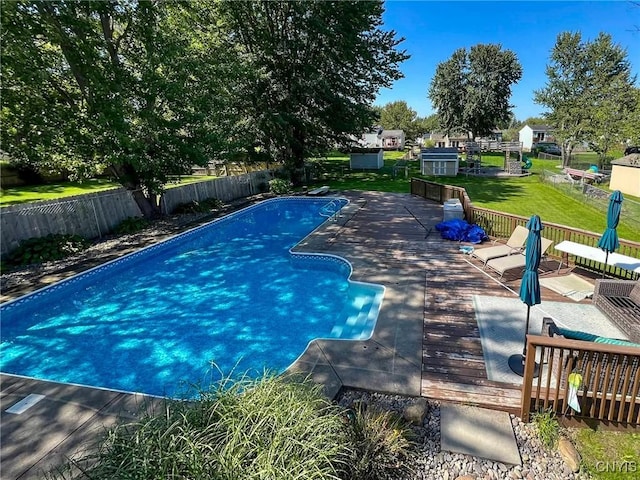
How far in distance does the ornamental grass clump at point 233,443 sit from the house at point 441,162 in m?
28.3

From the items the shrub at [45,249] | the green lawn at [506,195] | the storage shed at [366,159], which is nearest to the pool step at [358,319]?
the shrub at [45,249]

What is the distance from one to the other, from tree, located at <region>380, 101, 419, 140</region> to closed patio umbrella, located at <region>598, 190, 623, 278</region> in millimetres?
70530

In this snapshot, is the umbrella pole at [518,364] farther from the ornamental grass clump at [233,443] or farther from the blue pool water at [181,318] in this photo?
the ornamental grass clump at [233,443]

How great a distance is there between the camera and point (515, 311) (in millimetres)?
6473

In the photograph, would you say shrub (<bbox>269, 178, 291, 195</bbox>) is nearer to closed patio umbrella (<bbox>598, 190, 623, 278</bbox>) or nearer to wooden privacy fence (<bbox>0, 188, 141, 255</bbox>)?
wooden privacy fence (<bbox>0, 188, 141, 255</bbox>)

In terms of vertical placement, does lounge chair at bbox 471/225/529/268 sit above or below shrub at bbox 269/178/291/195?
below

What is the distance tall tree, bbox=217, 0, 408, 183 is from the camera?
19.7 metres

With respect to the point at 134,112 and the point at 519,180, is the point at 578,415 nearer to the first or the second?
the point at 134,112

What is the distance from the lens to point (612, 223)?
638 cm

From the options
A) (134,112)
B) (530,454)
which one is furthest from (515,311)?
(134,112)

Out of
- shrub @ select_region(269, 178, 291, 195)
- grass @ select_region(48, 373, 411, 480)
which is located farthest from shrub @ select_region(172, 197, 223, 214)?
grass @ select_region(48, 373, 411, 480)

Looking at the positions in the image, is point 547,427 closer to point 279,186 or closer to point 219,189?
point 219,189

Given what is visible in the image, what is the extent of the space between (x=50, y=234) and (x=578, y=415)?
13630 millimetres

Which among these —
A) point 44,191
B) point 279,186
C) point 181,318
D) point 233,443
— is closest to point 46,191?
point 44,191
